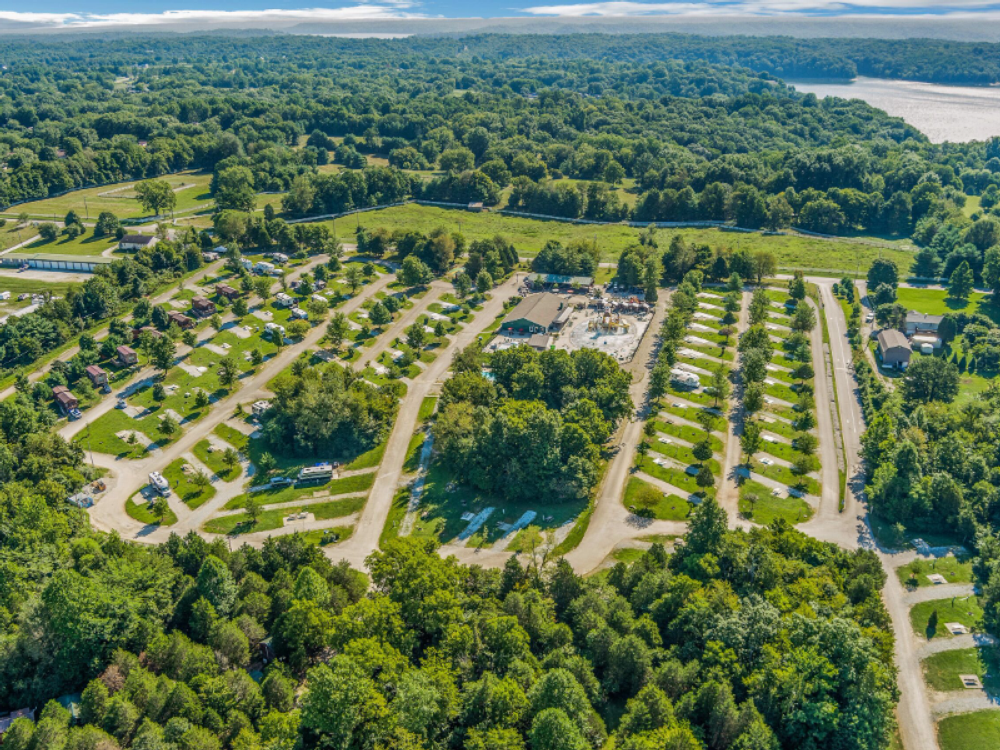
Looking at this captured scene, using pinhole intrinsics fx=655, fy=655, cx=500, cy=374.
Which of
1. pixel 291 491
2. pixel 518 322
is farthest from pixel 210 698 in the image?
pixel 518 322

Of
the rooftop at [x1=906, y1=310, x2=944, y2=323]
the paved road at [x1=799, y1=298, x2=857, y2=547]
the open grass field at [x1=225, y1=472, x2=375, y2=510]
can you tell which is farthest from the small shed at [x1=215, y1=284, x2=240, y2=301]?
the rooftop at [x1=906, y1=310, x2=944, y2=323]

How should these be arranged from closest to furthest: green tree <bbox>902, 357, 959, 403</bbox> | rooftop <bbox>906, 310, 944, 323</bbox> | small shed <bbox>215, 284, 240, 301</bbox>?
green tree <bbox>902, 357, 959, 403</bbox> < rooftop <bbox>906, 310, 944, 323</bbox> < small shed <bbox>215, 284, 240, 301</bbox>

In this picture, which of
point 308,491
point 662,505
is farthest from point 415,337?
point 662,505

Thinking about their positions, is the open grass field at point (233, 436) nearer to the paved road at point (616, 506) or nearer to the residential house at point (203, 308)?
the residential house at point (203, 308)

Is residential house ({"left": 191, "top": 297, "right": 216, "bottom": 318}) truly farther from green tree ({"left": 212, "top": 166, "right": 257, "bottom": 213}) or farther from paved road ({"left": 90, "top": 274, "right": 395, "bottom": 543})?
green tree ({"left": 212, "top": 166, "right": 257, "bottom": 213})

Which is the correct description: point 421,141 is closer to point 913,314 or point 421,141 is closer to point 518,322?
point 518,322

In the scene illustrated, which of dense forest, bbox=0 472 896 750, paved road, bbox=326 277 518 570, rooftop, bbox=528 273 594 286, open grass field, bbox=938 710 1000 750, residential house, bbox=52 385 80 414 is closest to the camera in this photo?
dense forest, bbox=0 472 896 750
